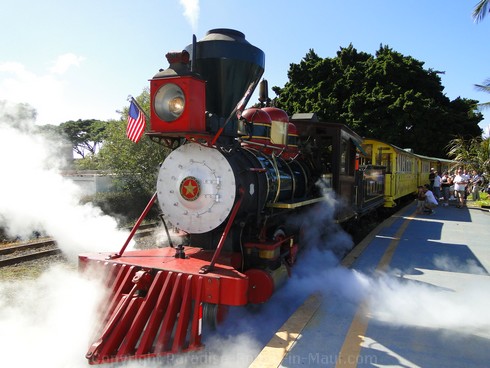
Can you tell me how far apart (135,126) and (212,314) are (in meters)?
5.62

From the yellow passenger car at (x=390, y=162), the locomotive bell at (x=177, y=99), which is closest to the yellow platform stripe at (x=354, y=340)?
the locomotive bell at (x=177, y=99)

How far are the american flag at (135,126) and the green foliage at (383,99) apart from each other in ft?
64.1

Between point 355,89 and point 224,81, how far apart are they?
2449 centimetres

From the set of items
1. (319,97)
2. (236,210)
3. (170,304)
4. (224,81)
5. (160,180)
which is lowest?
(170,304)

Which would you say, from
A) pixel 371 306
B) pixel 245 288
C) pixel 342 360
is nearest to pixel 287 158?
pixel 371 306

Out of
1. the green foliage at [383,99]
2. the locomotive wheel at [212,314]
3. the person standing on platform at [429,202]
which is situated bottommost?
the locomotive wheel at [212,314]

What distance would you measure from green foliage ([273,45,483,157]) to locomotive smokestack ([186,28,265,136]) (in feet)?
73.8

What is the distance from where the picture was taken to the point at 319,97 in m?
26.4

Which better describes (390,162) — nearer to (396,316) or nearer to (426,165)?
(396,316)

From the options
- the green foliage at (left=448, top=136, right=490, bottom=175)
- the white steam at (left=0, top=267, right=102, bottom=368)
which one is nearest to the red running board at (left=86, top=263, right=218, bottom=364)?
the white steam at (left=0, top=267, right=102, bottom=368)

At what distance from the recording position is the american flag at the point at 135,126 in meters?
7.73

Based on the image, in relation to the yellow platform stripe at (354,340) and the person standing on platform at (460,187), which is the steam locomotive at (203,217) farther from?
the person standing on platform at (460,187)

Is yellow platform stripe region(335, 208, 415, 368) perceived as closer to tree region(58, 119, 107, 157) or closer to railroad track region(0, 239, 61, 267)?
railroad track region(0, 239, 61, 267)

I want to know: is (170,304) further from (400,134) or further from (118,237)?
(400,134)
